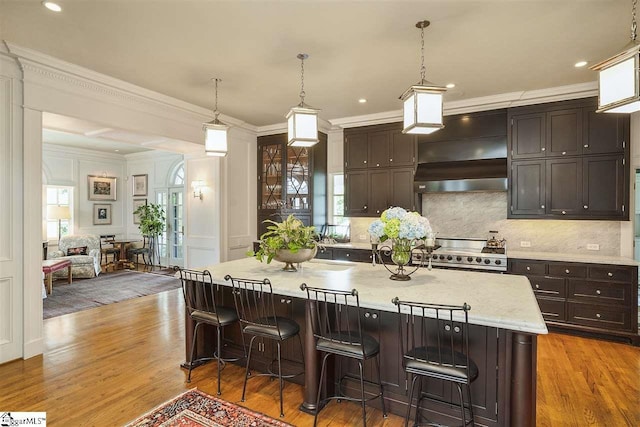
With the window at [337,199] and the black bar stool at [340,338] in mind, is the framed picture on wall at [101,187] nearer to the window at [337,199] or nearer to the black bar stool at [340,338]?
the window at [337,199]

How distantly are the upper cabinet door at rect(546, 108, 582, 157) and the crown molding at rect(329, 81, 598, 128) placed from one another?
19 centimetres

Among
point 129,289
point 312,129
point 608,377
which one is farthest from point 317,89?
point 129,289

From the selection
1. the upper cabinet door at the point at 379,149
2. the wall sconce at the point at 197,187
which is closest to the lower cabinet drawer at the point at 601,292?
the upper cabinet door at the point at 379,149

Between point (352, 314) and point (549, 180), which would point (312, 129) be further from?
point (549, 180)

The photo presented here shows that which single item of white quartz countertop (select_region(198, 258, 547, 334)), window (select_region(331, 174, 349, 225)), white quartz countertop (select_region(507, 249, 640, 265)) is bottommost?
white quartz countertop (select_region(507, 249, 640, 265))

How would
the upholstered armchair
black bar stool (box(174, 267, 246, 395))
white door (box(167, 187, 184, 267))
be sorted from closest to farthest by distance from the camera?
black bar stool (box(174, 267, 246, 395)) < the upholstered armchair < white door (box(167, 187, 184, 267))

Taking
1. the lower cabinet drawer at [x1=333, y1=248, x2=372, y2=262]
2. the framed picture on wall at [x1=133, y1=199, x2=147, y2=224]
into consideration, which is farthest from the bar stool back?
the framed picture on wall at [x1=133, y1=199, x2=147, y2=224]

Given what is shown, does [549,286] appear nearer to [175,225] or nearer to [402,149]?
[402,149]

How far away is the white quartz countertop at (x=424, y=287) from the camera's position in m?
1.85

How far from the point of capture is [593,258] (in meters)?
4.00

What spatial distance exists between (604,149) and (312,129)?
3647 mm

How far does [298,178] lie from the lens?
602 centimetres

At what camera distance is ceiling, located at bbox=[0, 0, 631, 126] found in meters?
2.59

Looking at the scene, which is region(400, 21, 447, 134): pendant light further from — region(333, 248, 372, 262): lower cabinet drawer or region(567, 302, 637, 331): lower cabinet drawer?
region(567, 302, 637, 331): lower cabinet drawer
